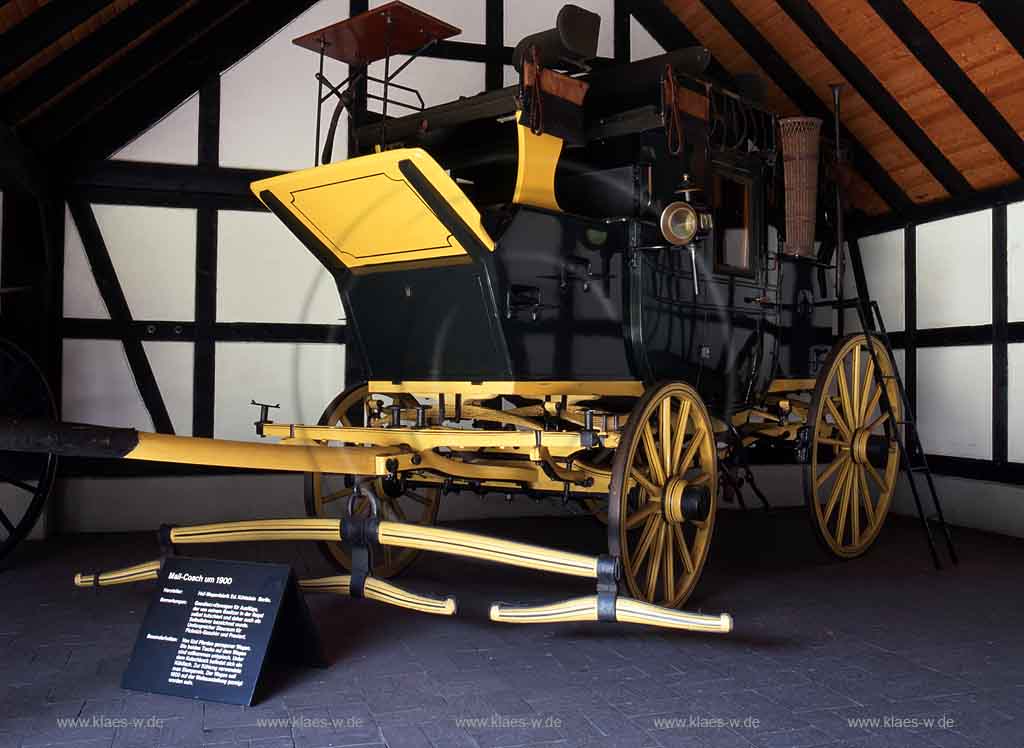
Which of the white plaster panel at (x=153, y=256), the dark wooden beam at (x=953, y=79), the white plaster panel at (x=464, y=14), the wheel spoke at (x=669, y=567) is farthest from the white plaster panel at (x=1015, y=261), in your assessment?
the white plaster panel at (x=153, y=256)

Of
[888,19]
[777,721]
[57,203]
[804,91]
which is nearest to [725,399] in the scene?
[777,721]

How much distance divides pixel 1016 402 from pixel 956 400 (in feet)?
1.92

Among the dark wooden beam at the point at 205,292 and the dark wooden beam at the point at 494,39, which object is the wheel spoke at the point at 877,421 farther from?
the dark wooden beam at the point at 205,292

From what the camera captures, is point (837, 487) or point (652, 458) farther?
point (837, 487)

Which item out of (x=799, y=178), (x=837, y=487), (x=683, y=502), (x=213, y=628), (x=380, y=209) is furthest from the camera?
(x=837, y=487)

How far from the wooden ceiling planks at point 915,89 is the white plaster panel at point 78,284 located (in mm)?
5068

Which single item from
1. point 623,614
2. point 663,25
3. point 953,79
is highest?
point 663,25

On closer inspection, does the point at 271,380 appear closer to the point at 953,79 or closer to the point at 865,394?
the point at 865,394

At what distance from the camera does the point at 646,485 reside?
426cm

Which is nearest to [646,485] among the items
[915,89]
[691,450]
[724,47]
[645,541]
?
[645,541]

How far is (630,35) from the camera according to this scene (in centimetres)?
766

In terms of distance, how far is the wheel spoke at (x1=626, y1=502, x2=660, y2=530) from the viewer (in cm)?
412

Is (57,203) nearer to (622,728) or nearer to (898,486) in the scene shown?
(622,728)

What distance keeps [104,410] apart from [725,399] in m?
4.08
